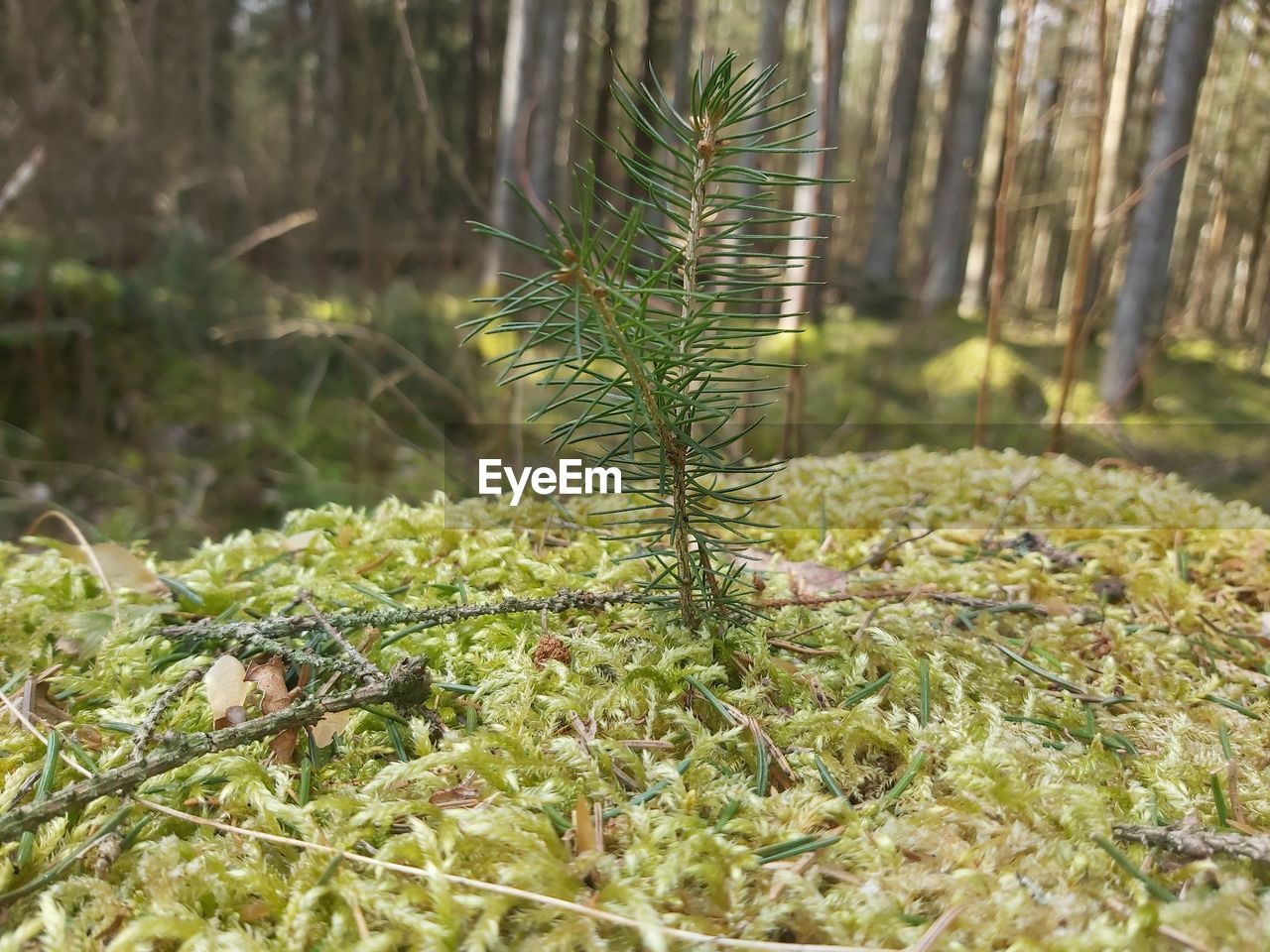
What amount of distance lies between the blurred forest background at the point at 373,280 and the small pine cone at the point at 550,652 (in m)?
2.07

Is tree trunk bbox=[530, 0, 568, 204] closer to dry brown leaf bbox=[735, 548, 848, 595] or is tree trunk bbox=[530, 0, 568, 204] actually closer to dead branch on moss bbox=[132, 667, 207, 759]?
dry brown leaf bbox=[735, 548, 848, 595]

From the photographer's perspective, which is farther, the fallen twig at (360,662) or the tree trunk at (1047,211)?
the tree trunk at (1047,211)

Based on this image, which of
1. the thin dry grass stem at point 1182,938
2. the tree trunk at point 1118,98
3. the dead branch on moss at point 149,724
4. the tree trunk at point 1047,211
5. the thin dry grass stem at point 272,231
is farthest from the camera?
the tree trunk at point 1047,211

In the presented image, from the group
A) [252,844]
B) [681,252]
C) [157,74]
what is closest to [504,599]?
[252,844]

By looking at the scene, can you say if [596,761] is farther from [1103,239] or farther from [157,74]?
[1103,239]

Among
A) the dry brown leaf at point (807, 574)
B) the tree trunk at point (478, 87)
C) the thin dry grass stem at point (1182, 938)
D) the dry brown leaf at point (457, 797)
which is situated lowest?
the dry brown leaf at point (457, 797)

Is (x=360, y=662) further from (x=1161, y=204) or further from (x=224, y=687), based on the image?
(x=1161, y=204)

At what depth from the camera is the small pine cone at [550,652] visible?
1.06 meters

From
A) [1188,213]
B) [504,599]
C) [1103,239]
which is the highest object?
[1188,213]

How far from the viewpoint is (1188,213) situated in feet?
60.4

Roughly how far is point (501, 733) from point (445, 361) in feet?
22.5

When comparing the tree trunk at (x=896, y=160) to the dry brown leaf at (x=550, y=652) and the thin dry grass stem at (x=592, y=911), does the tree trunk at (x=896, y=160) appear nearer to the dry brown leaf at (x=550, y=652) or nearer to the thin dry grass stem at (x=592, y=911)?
the dry brown leaf at (x=550, y=652)

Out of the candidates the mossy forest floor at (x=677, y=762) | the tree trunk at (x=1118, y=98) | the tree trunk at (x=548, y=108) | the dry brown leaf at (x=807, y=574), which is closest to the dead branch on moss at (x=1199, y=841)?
the mossy forest floor at (x=677, y=762)

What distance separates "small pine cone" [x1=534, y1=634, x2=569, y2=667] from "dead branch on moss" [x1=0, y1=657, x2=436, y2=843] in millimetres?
148
